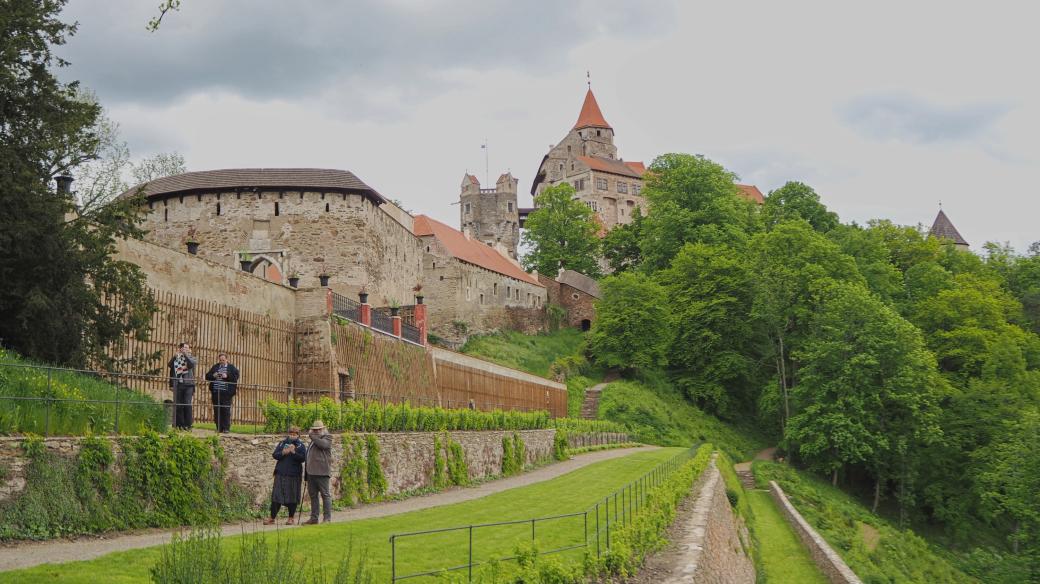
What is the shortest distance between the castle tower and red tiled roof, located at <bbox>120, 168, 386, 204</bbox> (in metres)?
64.8

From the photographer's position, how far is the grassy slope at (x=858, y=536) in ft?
97.6

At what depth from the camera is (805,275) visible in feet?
159

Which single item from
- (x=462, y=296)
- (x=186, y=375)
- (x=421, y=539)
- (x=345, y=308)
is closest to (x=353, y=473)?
(x=186, y=375)

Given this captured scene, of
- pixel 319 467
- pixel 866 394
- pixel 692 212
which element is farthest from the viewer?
pixel 692 212

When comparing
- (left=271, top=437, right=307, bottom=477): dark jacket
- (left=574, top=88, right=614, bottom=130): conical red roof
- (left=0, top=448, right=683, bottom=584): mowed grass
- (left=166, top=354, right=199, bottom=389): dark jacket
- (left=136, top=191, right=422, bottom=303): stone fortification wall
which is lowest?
(left=0, top=448, right=683, bottom=584): mowed grass

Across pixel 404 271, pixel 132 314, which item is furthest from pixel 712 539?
pixel 404 271

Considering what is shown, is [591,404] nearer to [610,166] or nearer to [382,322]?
[382,322]

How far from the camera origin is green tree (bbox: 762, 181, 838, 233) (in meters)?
63.0

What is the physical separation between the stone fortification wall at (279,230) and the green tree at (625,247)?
3120 centimetres

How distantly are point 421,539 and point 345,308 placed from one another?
1453 centimetres

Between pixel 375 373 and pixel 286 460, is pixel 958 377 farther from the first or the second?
pixel 286 460

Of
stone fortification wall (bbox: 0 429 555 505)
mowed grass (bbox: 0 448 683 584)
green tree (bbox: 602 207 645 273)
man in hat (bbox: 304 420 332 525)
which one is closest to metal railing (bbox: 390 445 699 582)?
mowed grass (bbox: 0 448 683 584)

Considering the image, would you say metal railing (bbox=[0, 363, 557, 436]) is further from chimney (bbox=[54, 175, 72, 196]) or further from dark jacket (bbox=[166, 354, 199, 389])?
chimney (bbox=[54, 175, 72, 196])

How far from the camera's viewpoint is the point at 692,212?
6241 cm
